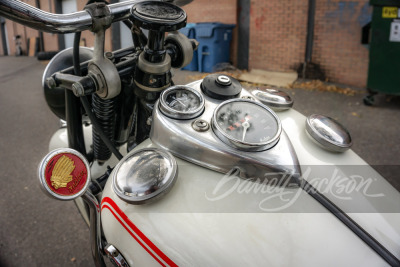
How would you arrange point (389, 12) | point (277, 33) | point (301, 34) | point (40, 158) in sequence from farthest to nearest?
point (277, 33)
point (301, 34)
point (389, 12)
point (40, 158)

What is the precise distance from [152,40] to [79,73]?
1.34 feet

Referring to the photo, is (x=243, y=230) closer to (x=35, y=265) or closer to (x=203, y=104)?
(x=203, y=104)

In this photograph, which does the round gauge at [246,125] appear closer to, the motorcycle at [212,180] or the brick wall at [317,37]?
the motorcycle at [212,180]

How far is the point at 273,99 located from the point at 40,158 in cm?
312

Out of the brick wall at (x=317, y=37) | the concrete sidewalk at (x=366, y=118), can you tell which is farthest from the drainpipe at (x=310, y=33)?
the concrete sidewalk at (x=366, y=118)

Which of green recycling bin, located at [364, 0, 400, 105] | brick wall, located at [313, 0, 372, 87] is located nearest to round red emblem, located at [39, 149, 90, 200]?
green recycling bin, located at [364, 0, 400, 105]

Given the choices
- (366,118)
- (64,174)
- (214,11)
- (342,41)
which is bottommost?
(366,118)

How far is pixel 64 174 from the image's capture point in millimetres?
1004

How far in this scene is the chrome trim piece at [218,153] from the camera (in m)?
0.87

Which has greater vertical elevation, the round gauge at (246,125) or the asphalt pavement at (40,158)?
the round gauge at (246,125)

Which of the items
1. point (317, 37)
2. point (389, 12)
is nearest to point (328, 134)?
point (389, 12)

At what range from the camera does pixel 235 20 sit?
24.1 ft

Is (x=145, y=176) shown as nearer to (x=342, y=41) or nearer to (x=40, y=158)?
(x=40, y=158)

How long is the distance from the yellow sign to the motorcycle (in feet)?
13.1
